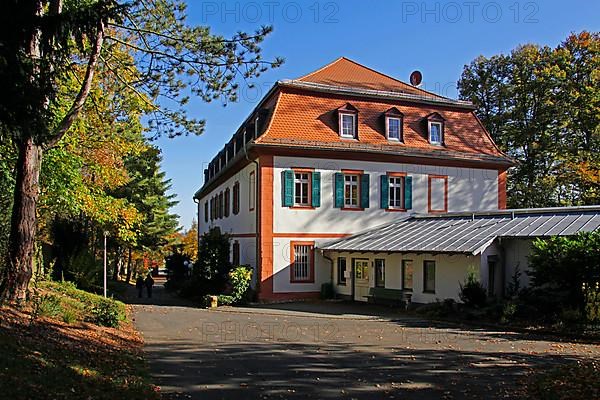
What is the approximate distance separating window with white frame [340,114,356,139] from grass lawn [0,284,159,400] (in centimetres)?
1734

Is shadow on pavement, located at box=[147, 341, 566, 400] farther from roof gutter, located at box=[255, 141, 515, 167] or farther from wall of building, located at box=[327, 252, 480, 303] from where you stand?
roof gutter, located at box=[255, 141, 515, 167]

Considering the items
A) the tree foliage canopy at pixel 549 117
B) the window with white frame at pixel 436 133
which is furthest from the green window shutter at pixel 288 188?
the tree foliage canopy at pixel 549 117

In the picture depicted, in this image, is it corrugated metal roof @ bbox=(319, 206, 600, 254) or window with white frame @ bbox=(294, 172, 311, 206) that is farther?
window with white frame @ bbox=(294, 172, 311, 206)

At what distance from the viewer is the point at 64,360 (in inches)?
352

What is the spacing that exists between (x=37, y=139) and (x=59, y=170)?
40.6 feet

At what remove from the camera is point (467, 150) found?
3133cm

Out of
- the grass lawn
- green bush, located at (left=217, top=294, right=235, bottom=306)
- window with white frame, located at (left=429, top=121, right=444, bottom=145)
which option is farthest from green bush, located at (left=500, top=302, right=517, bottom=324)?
window with white frame, located at (left=429, top=121, right=444, bottom=145)

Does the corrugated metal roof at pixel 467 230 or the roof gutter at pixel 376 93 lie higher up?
the roof gutter at pixel 376 93

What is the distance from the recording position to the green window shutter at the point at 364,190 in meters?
28.8

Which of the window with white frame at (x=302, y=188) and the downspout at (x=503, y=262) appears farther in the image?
the window with white frame at (x=302, y=188)

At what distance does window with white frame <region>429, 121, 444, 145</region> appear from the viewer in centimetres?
3080

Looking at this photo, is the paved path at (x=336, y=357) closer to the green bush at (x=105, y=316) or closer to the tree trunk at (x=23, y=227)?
the green bush at (x=105, y=316)

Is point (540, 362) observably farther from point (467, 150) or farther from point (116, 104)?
point (467, 150)

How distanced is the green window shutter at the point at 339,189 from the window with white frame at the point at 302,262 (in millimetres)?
2494
